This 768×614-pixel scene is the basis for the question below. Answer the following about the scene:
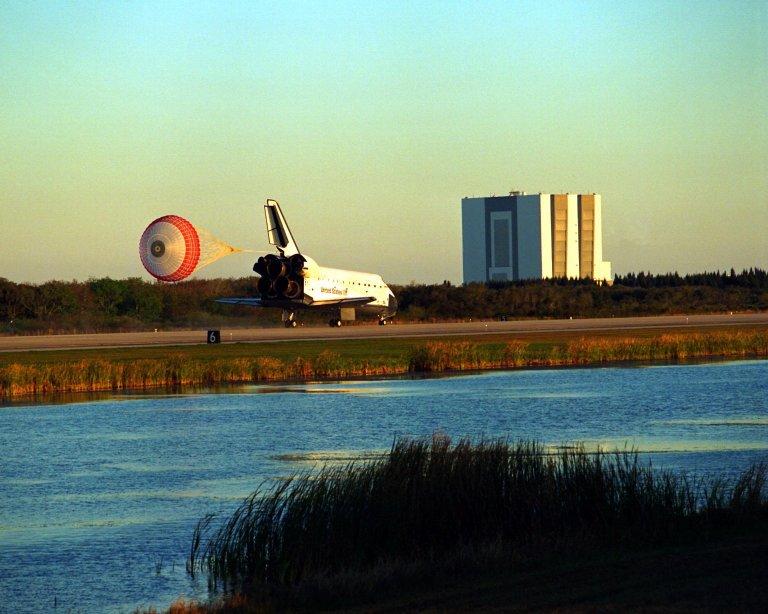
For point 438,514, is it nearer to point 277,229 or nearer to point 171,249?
point 171,249

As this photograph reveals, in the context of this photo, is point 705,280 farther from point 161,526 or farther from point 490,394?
point 161,526

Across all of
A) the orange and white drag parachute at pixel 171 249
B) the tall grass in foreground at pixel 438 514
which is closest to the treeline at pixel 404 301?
the orange and white drag parachute at pixel 171 249

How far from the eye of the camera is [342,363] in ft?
173

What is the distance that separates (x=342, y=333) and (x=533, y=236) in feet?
244

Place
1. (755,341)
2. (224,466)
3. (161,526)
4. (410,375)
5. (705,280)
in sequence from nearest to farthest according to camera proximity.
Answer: (161,526) < (224,466) < (410,375) < (755,341) < (705,280)

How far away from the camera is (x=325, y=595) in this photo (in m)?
13.9

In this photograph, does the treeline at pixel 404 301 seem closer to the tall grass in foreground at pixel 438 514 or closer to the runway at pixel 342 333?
the runway at pixel 342 333

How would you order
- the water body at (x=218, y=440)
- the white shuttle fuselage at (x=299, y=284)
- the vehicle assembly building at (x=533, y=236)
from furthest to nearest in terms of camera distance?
1. the vehicle assembly building at (x=533, y=236)
2. the white shuttle fuselage at (x=299, y=284)
3. the water body at (x=218, y=440)

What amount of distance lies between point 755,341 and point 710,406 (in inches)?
1173

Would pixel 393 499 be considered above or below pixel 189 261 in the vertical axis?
below

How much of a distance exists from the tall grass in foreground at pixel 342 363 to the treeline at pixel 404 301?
3647 cm

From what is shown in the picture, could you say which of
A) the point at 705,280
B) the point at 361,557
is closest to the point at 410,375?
the point at 361,557

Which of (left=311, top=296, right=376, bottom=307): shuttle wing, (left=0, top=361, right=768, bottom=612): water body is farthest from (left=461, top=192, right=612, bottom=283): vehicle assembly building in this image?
(left=0, top=361, right=768, bottom=612): water body

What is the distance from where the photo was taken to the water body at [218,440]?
17.0 metres
